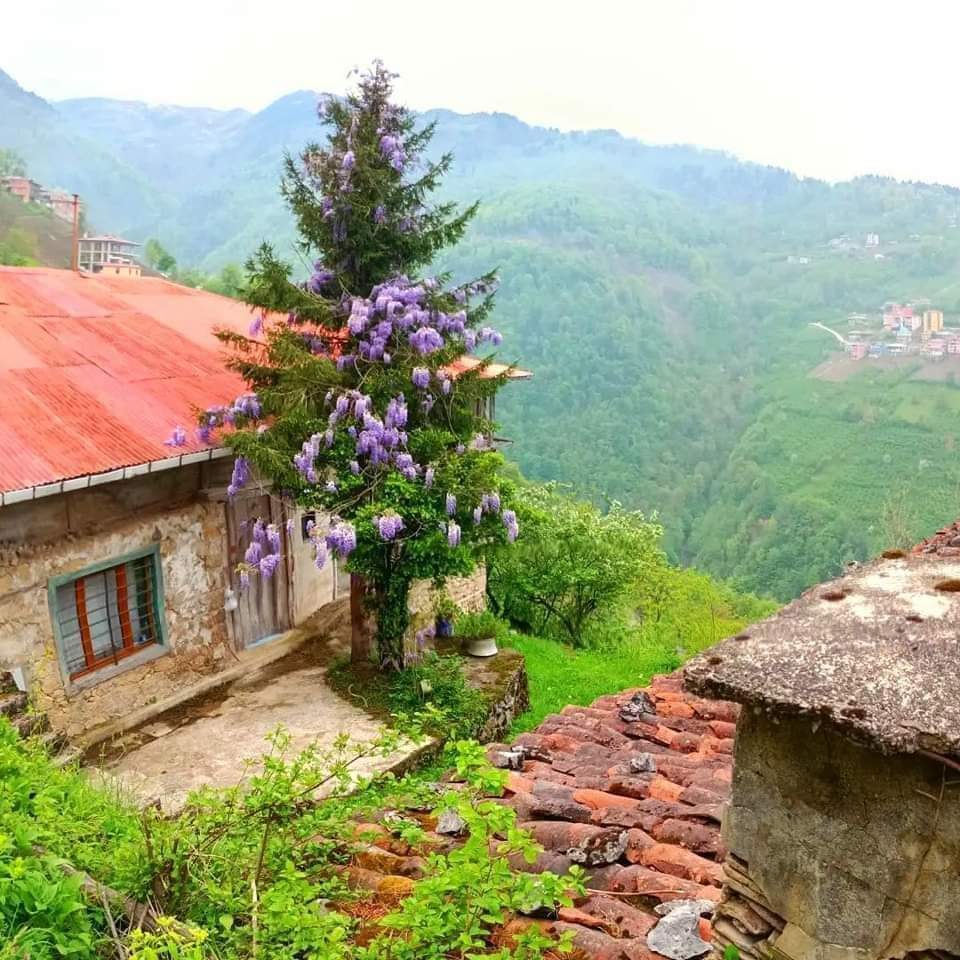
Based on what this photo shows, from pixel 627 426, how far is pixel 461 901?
8363cm

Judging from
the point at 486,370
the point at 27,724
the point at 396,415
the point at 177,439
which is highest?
the point at 486,370

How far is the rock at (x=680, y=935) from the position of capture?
3.23 metres

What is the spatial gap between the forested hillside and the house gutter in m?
25.3

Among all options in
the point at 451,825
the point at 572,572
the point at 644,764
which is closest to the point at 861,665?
the point at 451,825

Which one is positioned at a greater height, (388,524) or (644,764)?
(388,524)

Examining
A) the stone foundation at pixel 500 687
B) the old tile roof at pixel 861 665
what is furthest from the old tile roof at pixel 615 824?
the stone foundation at pixel 500 687

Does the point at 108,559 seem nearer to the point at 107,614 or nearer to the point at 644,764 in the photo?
the point at 107,614

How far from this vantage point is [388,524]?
8.26m

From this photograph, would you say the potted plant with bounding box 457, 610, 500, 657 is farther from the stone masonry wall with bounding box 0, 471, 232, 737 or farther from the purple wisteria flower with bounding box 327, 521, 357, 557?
the purple wisteria flower with bounding box 327, 521, 357, 557

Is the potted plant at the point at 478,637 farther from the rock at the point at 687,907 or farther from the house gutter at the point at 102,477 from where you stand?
the rock at the point at 687,907

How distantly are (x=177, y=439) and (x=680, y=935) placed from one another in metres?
6.77

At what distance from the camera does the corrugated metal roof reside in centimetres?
768

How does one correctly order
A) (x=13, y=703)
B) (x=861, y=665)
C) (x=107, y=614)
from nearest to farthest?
(x=861, y=665) < (x=13, y=703) < (x=107, y=614)

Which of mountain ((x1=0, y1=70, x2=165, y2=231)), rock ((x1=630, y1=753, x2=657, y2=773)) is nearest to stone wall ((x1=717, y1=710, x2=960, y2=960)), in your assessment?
rock ((x1=630, y1=753, x2=657, y2=773))
